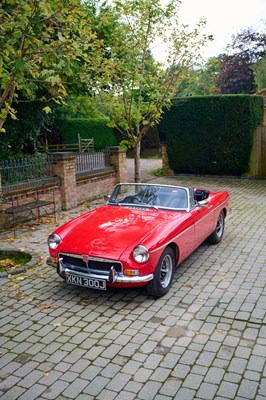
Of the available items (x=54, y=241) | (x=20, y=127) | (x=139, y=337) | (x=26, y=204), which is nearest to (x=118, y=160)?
(x=20, y=127)

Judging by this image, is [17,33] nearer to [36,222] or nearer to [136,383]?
[136,383]

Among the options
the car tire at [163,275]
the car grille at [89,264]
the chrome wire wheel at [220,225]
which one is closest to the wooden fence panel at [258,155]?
the chrome wire wheel at [220,225]

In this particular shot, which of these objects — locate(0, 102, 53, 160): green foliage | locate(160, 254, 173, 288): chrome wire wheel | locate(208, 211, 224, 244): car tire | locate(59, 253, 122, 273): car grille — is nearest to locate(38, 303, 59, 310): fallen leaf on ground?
locate(59, 253, 122, 273): car grille

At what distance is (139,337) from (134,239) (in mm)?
1390

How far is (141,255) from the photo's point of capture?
207 inches

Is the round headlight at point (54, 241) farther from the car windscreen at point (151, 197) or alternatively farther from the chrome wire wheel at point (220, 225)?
the chrome wire wheel at point (220, 225)

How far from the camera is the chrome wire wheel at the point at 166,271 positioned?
5750 millimetres

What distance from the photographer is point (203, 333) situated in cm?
464

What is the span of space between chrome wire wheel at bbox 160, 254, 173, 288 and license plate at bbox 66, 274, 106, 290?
0.94 m

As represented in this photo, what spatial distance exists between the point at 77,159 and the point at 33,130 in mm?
2696

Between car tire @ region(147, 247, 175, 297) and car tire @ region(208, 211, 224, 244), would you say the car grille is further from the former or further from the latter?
car tire @ region(208, 211, 224, 244)

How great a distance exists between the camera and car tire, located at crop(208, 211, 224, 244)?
26.4 ft

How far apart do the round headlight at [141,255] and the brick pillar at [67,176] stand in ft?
22.4

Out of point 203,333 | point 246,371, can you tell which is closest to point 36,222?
point 203,333
